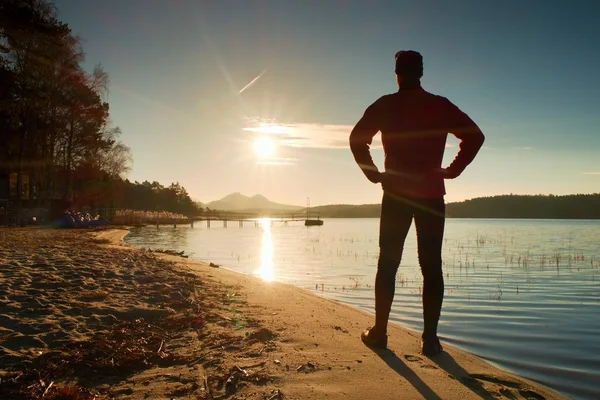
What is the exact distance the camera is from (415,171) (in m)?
3.29

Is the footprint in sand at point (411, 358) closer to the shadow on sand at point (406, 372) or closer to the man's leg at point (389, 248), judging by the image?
the shadow on sand at point (406, 372)

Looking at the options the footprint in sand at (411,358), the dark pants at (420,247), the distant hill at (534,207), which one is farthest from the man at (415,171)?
Result: the distant hill at (534,207)

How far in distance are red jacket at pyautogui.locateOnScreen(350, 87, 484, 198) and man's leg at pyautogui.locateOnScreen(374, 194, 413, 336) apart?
0.13m

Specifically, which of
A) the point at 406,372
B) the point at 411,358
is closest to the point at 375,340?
the point at 411,358

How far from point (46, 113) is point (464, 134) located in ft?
94.3

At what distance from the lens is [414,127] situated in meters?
3.31

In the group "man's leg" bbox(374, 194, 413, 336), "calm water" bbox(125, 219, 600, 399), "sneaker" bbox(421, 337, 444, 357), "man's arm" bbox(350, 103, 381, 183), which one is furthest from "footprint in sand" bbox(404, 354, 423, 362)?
"man's arm" bbox(350, 103, 381, 183)

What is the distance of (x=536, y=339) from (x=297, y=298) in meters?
3.14

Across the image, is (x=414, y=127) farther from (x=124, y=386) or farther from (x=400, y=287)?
(x=400, y=287)

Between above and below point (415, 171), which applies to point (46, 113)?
above

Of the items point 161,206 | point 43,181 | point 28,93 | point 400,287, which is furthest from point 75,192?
point 161,206

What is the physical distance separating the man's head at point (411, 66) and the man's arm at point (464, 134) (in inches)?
15.1

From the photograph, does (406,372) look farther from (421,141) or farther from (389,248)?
(421,141)

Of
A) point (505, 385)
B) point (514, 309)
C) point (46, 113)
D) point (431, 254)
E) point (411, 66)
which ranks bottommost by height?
point (514, 309)
